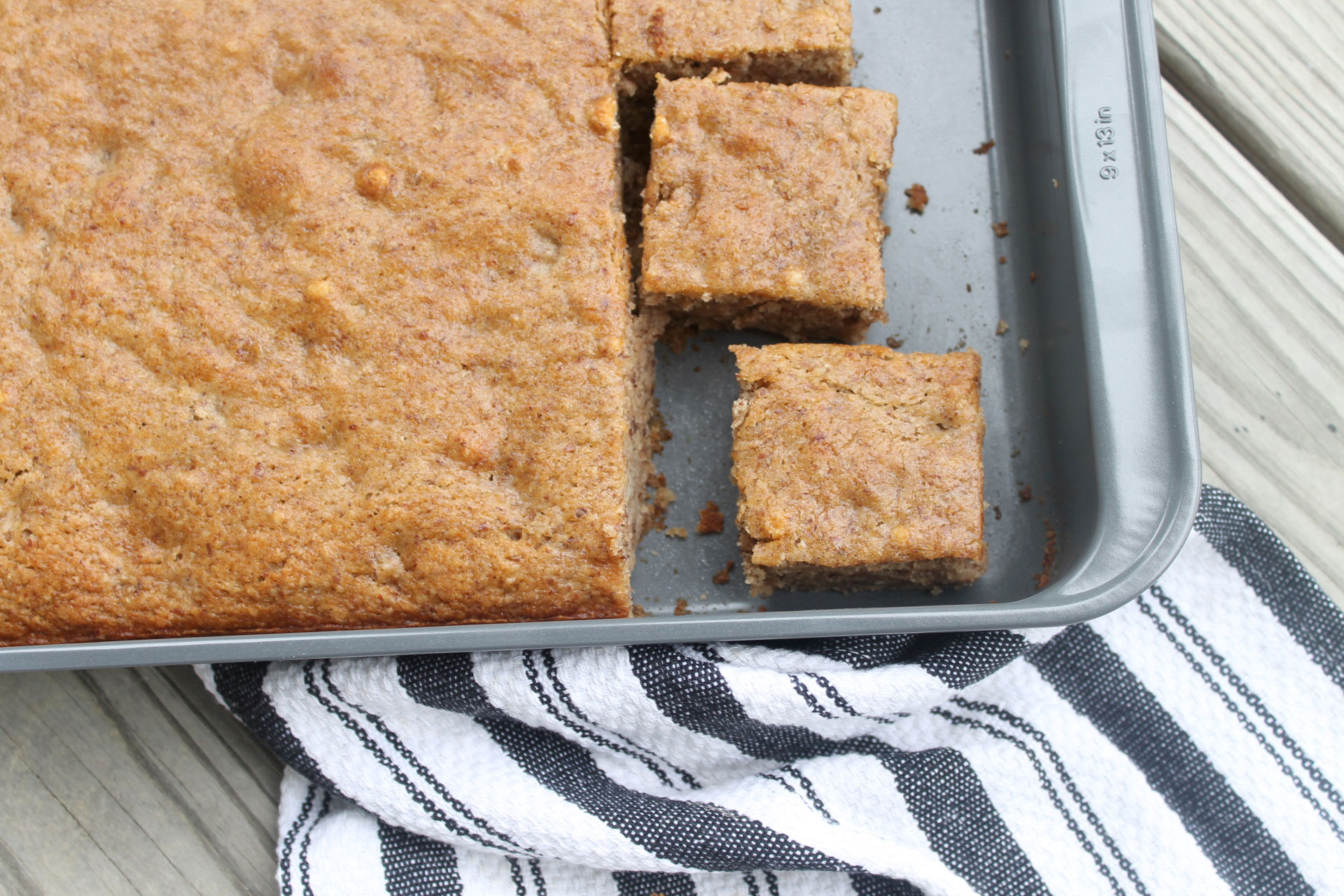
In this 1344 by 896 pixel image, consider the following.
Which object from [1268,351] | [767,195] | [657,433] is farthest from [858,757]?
[1268,351]

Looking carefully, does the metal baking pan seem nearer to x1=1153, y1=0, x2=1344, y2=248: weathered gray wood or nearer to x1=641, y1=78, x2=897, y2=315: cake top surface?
x1=641, y1=78, x2=897, y2=315: cake top surface

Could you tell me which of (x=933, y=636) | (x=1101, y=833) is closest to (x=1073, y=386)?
(x=933, y=636)

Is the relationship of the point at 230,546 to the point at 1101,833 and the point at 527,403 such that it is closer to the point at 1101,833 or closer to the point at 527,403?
the point at 527,403

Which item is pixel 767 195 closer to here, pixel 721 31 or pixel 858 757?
pixel 721 31

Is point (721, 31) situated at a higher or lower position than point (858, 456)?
higher

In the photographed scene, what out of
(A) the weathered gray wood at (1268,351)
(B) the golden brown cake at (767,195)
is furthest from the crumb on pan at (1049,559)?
(B) the golden brown cake at (767,195)

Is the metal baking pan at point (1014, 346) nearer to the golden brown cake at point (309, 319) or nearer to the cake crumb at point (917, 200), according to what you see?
the cake crumb at point (917, 200)
